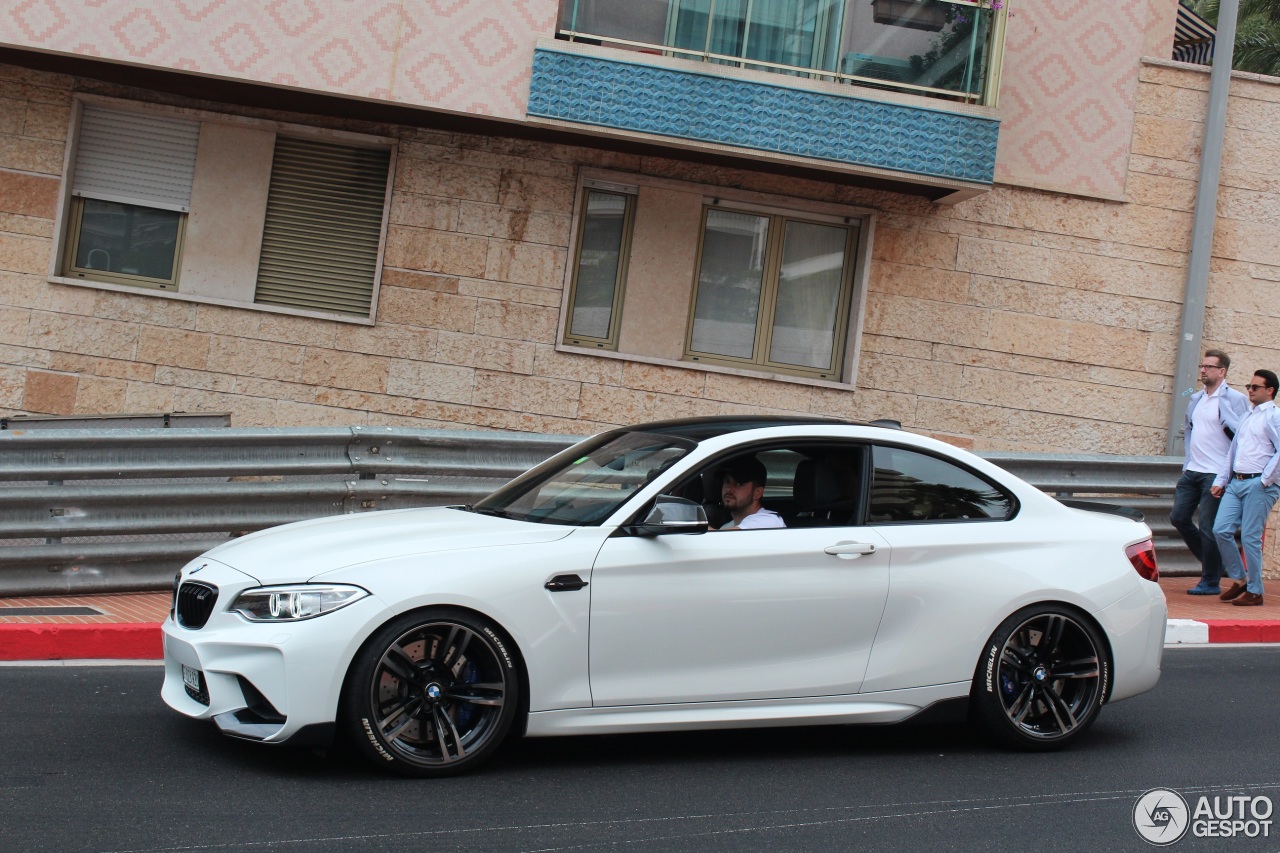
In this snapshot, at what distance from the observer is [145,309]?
40.0 ft

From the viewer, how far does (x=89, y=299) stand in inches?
476

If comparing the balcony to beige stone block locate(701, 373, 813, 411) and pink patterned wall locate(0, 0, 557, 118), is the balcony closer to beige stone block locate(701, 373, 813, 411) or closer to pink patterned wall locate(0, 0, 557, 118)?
pink patterned wall locate(0, 0, 557, 118)

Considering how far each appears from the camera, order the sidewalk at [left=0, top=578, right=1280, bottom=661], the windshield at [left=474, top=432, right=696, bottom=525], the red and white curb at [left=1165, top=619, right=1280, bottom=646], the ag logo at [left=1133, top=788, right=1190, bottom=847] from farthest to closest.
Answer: the red and white curb at [left=1165, top=619, right=1280, bottom=646], the sidewalk at [left=0, top=578, right=1280, bottom=661], the windshield at [left=474, top=432, right=696, bottom=525], the ag logo at [left=1133, top=788, right=1190, bottom=847]

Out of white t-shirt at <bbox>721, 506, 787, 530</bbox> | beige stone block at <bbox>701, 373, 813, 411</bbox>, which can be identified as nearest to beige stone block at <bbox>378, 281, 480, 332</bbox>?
beige stone block at <bbox>701, 373, 813, 411</bbox>

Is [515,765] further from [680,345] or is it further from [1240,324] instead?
[1240,324]

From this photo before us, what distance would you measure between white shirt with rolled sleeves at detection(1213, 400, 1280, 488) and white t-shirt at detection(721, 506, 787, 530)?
6.08 meters

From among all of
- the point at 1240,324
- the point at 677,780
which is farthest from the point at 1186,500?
the point at 677,780

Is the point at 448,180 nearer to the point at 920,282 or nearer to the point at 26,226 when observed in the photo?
the point at 26,226

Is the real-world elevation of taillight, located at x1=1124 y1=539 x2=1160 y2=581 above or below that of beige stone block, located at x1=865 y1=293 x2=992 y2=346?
below

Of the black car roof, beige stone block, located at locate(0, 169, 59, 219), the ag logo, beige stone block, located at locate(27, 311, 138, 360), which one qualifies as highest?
beige stone block, located at locate(0, 169, 59, 219)

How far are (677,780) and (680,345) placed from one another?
7.86 meters

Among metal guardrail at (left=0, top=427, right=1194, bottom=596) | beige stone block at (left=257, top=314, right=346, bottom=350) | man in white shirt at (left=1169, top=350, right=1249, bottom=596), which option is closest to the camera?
metal guardrail at (left=0, top=427, right=1194, bottom=596)

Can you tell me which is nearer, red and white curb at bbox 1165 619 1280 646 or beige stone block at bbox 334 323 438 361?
red and white curb at bbox 1165 619 1280 646

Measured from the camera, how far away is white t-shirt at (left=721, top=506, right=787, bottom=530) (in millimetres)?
5852
